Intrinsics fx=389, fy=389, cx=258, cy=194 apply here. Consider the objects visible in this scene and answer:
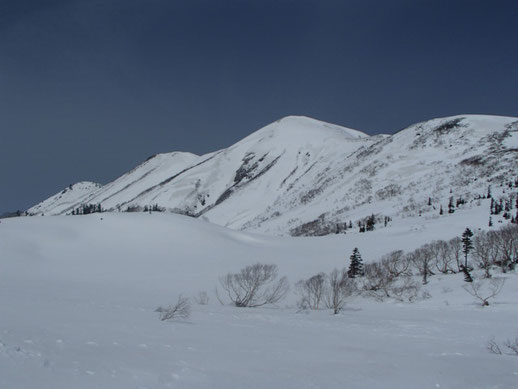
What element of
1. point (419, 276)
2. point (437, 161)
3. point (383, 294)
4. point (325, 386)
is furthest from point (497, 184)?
point (325, 386)

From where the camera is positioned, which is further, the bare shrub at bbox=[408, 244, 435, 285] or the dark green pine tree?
the dark green pine tree

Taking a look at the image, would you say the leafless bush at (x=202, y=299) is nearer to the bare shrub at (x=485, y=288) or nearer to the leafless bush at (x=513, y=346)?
the bare shrub at (x=485, y=288)

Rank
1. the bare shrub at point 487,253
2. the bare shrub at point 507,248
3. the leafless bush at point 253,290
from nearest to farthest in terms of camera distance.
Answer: the leafless bush at point 253,290 < the bare shrub at point 507,248 < the bare shrub at point 487,253

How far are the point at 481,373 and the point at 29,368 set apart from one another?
15270mm

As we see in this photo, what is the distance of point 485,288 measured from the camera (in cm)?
4250

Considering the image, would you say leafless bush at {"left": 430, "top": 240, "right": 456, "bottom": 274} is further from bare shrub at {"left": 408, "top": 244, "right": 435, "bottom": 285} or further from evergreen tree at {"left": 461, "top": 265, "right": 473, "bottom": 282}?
evergreen tree at {"left": 461, "top": 265, "right": 473, "bottom": 282}

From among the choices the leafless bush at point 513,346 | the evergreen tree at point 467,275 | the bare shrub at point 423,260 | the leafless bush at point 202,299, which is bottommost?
the leafless bush at point 202,299

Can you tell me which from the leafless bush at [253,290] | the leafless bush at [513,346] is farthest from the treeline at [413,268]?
the leafless bush at [513,346]

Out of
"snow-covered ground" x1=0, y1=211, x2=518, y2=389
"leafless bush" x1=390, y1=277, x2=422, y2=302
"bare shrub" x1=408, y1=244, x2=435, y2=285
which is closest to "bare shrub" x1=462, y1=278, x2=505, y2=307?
"snow-covered ground" x1=0, y1=211, x2=518, y2=389

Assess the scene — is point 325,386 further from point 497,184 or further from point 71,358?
point 497,184

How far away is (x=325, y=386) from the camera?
1202 cm

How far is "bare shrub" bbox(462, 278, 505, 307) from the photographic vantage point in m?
38.7

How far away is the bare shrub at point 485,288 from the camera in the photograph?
3866 centimetres

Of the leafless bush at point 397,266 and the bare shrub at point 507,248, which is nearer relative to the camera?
the bare shrub at point 507,248
